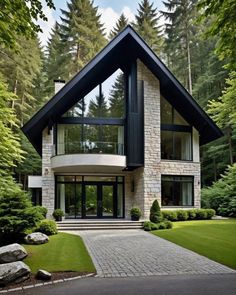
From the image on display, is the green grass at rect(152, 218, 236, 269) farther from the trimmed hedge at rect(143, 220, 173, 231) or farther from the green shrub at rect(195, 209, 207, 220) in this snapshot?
the green shrub at rect(195, 209, 207, 220)

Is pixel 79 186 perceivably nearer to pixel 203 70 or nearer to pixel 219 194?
pixel 219 194

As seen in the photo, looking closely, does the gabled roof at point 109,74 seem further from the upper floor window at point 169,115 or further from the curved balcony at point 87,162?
the curved balcony at point 87,162

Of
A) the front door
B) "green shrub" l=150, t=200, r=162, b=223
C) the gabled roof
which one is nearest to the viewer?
"green shrub" l=150, t=200, r=162, b=223

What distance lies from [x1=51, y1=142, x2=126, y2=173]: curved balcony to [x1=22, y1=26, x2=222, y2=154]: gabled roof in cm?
212

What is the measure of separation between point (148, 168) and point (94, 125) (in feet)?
13.5

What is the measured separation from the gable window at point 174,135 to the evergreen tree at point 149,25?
1513 cm

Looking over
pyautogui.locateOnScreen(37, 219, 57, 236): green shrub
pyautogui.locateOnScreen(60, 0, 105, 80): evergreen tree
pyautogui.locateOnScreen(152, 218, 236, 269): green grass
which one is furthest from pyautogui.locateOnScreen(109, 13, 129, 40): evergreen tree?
pyautogui.locateOnScreen(37, 219, 57, 236): green shrub

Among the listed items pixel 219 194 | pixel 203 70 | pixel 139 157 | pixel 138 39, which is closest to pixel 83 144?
pixel 139 157

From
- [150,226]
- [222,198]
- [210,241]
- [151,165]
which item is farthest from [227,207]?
[210,241]

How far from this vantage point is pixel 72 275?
7211 millimetres

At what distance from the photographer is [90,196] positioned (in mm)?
20656

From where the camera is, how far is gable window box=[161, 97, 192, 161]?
21.1 meters

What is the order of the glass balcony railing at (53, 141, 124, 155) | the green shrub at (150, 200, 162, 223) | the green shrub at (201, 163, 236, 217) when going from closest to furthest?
the green shrub at (150, 200, 162, 223) < the glass balcony railing at (53, 141, 124, 155) < the green shrub at (201, 163, 236, 217)

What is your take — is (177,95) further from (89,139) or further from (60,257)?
(60,257)
